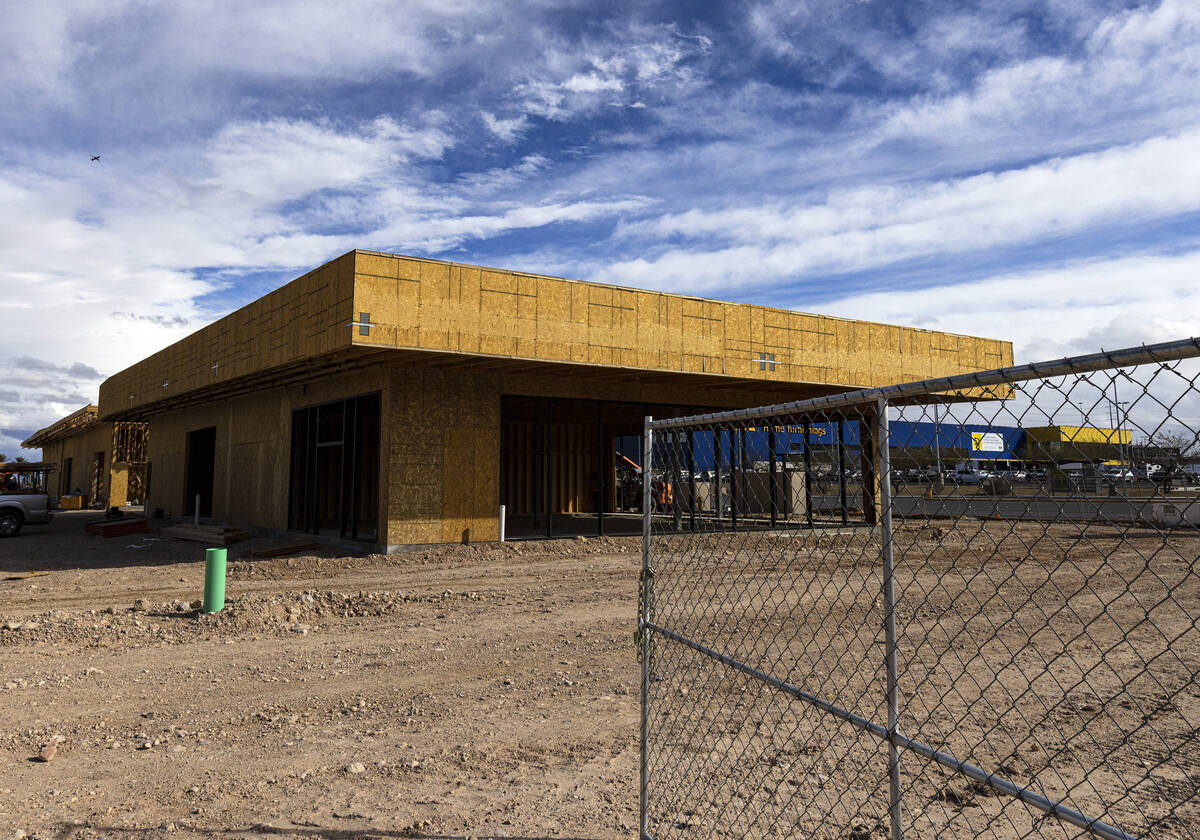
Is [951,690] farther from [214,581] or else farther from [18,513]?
[18,513]

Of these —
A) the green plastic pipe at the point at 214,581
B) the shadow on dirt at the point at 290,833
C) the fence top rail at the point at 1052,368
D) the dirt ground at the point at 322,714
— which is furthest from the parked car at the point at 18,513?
the fence top rail at the point at 1052,368

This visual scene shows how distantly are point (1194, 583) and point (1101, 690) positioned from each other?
7927mm

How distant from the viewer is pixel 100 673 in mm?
7562

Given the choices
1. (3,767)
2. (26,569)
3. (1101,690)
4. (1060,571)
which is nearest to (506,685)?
(3,767)

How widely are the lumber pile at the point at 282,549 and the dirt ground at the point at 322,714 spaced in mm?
4276

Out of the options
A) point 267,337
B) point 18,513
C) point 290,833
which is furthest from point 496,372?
point 18,513

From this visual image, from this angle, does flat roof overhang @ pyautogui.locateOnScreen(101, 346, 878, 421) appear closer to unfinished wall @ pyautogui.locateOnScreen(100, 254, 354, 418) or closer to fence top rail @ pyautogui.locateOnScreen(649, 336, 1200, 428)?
unfinished wall @ pyautogui.locateOnScreen(100, 254, 354, 418)

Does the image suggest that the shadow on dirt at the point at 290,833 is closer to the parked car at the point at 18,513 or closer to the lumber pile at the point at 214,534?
the lumber pile at the point at 214,534

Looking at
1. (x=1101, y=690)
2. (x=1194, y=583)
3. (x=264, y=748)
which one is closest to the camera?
(x=264, y=748)

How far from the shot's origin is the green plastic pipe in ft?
32.9

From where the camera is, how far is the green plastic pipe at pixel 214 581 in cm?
1004

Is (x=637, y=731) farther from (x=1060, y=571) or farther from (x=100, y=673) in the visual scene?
(x=1060, y=571)

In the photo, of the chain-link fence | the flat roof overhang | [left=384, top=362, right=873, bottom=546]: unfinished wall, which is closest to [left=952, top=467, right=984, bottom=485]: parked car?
the chain-link fence

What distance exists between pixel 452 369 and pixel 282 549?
5.41 m
